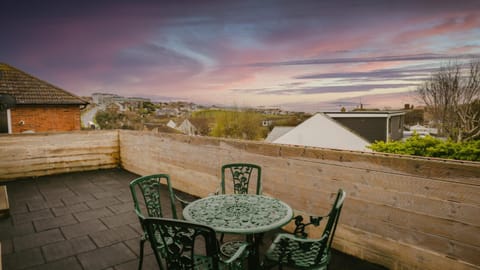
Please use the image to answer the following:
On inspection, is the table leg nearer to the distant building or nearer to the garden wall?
the garden wall

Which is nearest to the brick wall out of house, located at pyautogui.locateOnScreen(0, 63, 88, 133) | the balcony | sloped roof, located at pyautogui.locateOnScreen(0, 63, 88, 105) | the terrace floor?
house, located at pyautogui.locateOnScreen(0, 63, 88, 133)

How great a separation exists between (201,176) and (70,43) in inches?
379

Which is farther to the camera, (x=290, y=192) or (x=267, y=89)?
(x=267, y=89)

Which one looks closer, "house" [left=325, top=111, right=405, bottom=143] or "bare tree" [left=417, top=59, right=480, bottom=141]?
"bare tree" [left=417, top=59, right=480, bottom=141]

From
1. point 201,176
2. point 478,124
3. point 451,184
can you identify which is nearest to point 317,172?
point 451,184

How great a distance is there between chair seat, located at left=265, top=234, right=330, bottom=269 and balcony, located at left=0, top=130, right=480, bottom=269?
822 millimetres

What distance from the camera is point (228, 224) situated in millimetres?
1901

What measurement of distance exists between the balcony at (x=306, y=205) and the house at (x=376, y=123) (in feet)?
53.7

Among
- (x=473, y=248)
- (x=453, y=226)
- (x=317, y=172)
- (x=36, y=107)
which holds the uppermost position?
(x=36, y=107)

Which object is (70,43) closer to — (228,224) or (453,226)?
(228,224)

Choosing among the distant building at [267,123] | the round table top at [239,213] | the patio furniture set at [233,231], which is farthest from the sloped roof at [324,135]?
the patio furniture set at [233,231]

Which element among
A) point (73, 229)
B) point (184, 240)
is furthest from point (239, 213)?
point (73, 229)

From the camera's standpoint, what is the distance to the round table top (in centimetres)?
186

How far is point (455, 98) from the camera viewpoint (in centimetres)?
1639
